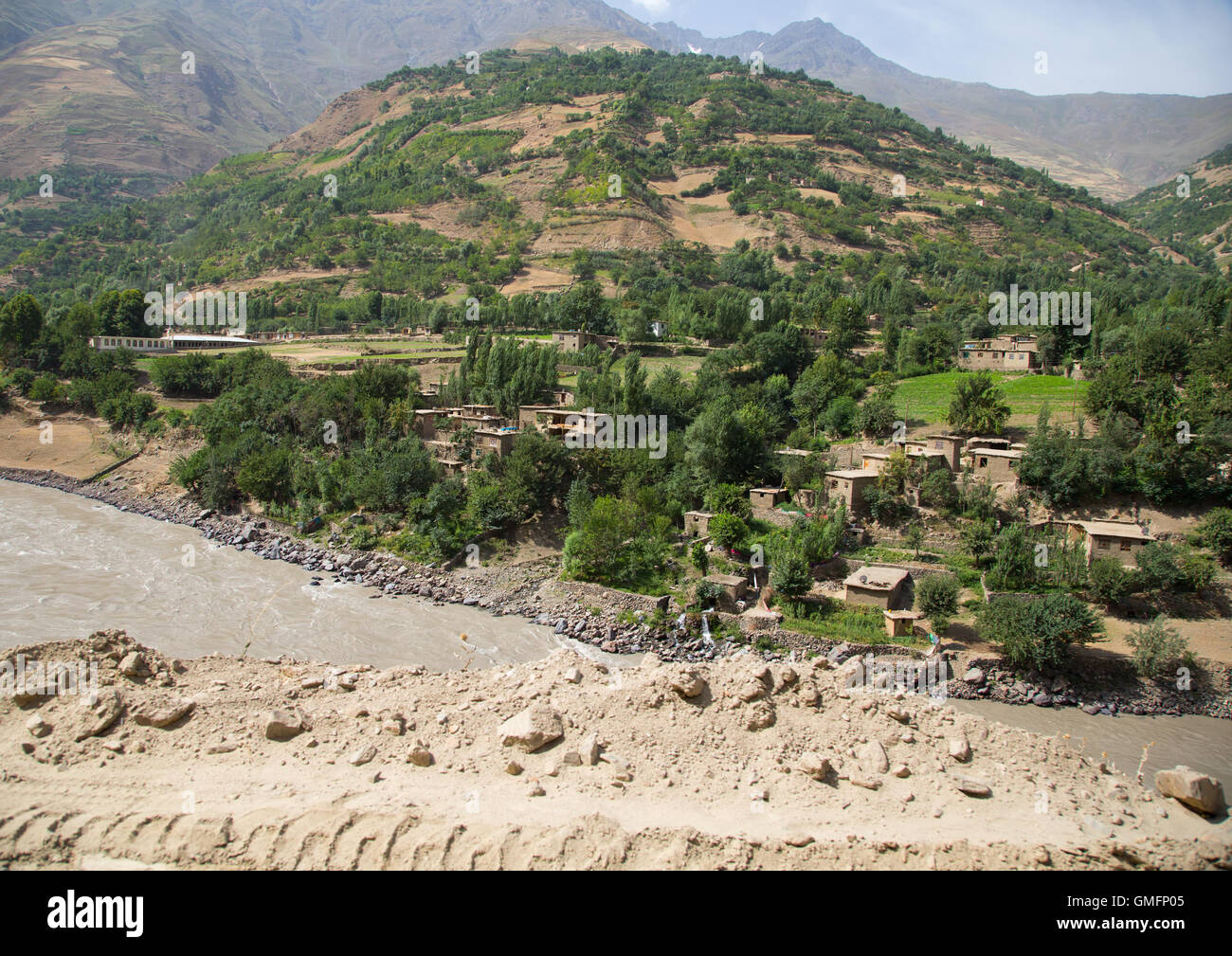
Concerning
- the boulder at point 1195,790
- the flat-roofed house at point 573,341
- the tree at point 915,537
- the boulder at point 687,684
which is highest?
the flat-roofed house at point 573,341

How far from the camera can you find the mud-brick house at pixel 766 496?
2025 centimetres

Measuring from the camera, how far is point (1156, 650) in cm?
1354

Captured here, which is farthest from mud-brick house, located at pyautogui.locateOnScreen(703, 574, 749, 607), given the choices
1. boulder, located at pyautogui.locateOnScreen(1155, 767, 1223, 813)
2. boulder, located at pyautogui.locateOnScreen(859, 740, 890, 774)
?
boulder, located at pyautogui.locateOnScreen(1155, 767, 1223, 813)

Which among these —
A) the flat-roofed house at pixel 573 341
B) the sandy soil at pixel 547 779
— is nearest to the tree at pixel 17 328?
the flat-roofed house at pixel 573 341

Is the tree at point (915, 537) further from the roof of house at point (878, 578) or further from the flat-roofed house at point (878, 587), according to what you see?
the flat-roofed house at point (878, 587)

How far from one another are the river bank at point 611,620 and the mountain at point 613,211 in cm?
2208

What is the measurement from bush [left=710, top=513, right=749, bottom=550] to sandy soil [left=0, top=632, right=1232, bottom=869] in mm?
6922

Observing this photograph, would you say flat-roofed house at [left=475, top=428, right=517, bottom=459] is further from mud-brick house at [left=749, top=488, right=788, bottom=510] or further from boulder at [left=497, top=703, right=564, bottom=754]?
boulder at [left=497, top=703, right=564, bottom=754]

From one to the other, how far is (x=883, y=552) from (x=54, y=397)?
35205 millimetres

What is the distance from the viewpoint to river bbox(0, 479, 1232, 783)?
41.3ft

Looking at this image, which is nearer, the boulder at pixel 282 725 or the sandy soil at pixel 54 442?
the boulder at pixel 282 725

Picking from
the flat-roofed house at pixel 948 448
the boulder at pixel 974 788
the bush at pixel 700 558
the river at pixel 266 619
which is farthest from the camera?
the flat-roofed house at pixel 948 448
